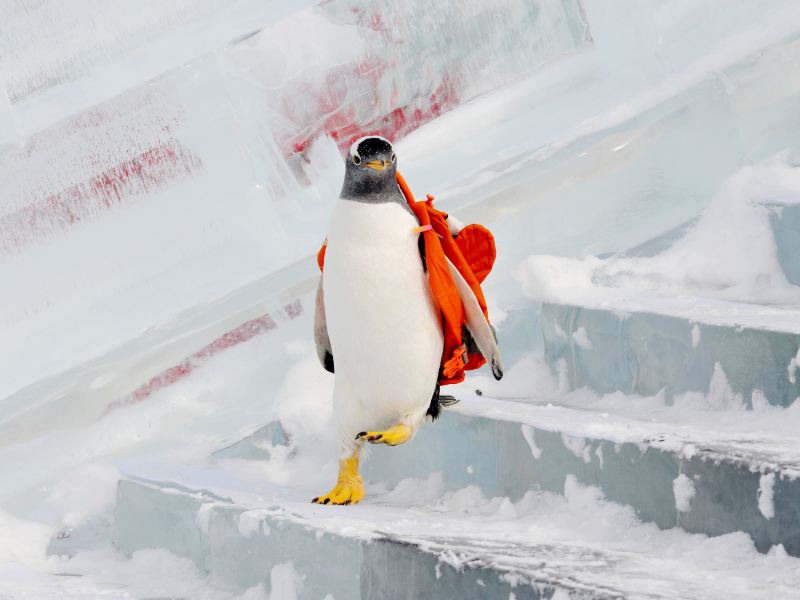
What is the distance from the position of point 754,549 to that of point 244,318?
1.85 m

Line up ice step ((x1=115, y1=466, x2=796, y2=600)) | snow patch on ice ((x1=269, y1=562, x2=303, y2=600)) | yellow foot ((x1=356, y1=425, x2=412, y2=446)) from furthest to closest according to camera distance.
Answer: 1. yellow foot ((x1=356, y1=425, x2=412, y2=446))
2. snow patch on ice ((x1=269, y1=562, x2=303, y2=600))
3. ice step ((x1=115, y1=466, x2=796, y2=600))

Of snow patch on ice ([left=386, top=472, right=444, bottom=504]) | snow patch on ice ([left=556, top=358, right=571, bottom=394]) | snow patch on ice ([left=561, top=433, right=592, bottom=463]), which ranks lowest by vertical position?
snow patch on ice ([left=556, top=358, right=571, bottom=394])

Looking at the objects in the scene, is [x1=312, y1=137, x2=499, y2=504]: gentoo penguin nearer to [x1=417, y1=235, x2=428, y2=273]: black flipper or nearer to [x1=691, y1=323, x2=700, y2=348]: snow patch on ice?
[x1=417, y1=235, x2=428, y2=273]: black flipper

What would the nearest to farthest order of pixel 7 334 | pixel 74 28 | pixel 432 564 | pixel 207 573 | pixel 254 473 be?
pixel 432 564, pixel 207 573, pixel 254 473, pixel 7 334, pixel 74 28

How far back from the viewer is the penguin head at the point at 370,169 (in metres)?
2.09

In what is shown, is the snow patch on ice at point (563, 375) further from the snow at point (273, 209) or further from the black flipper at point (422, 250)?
the black flipper at point (422, 250)

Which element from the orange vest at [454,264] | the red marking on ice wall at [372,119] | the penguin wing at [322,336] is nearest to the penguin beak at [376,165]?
the orange vest at [454,264]

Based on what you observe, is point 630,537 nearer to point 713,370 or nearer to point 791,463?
point 791,463

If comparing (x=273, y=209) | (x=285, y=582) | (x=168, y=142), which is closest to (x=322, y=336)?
(x=285, y=582)

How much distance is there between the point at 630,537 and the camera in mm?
1703

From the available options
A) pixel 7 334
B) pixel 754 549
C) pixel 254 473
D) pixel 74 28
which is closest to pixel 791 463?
pixel 754 549

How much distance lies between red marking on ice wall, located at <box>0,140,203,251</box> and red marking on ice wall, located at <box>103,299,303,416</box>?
444 mm

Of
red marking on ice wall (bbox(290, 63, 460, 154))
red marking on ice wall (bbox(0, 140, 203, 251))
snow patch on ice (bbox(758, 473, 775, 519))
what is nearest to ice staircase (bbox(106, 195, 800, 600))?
snow patch on ice (bbox(758, 473, 775, 519))

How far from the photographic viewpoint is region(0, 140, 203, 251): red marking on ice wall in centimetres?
318
